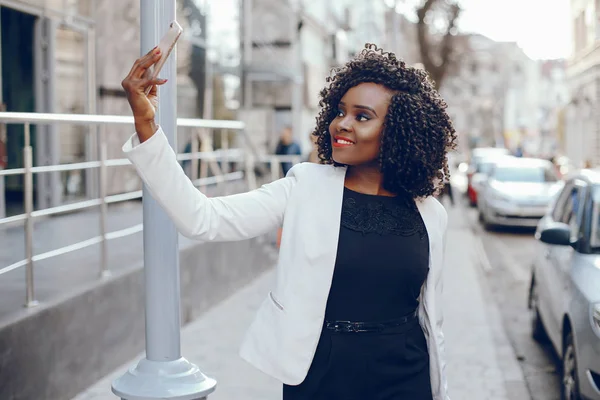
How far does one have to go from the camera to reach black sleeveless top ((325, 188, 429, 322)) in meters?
2.47

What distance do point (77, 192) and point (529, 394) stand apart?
278 inches

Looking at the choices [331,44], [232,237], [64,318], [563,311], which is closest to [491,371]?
[563,311]

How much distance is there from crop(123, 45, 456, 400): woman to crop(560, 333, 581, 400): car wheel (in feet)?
7.93

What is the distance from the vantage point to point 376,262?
2488 millimetres

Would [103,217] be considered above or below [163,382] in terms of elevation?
above

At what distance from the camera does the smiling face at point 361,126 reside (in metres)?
2.57

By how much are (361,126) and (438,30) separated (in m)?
31.4

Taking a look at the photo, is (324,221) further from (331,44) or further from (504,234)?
(331,44)

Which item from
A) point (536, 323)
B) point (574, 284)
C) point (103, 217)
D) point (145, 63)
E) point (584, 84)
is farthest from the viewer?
point (584, 84)

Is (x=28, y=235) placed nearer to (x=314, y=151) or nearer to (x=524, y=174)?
(x=314, y=151)

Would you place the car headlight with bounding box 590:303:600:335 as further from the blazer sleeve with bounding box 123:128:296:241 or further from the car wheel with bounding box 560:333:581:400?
the blazer sleeve with bounding box 123:128:296:241

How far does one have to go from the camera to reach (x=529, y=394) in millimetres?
5762

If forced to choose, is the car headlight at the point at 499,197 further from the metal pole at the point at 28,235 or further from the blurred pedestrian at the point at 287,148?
the metal pole at the point at 28,235

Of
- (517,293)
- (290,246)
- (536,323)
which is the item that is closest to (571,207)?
(536,323)
